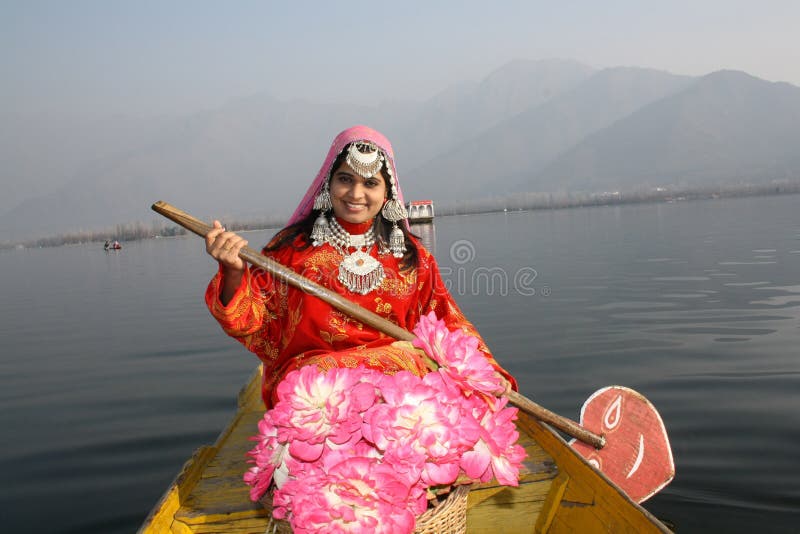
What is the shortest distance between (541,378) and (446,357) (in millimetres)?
5034

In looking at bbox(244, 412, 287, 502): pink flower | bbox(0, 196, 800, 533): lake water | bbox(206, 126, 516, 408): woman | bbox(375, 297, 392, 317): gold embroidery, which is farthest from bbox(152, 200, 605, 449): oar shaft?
bbox(0, 196, 800, 533): lake water

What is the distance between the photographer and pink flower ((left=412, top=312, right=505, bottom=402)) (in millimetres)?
2234

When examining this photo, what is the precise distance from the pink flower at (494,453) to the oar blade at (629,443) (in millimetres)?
1638

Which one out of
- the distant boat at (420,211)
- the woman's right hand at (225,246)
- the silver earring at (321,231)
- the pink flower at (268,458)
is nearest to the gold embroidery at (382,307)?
the silver earring at (321,231)

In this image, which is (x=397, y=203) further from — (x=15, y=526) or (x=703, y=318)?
(x=703, y=318)

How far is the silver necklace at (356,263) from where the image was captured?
10.7ft

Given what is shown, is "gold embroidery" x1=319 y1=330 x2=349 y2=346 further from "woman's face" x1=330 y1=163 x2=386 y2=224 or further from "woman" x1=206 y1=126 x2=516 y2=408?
"woman's face" x1=330 y1=163 x2=386 y2=224

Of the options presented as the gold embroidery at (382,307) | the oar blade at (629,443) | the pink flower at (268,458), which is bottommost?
the oar blade at (629,443)

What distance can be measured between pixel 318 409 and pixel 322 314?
1075 millimetres

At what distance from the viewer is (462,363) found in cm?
225

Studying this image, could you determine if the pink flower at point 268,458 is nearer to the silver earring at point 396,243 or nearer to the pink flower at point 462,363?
the pink flower at point 462,363

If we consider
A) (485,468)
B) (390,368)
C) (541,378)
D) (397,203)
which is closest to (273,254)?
(397,203)

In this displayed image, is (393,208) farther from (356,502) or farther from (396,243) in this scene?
(356,502)

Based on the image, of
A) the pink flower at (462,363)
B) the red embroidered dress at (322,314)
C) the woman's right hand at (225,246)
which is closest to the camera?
the pink flower at (462,363)
